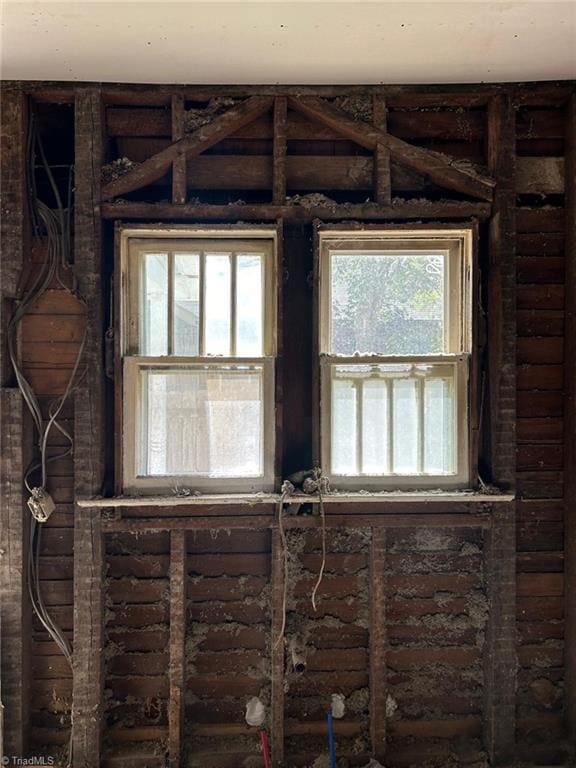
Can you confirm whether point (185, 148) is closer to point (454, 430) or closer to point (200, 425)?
point (200, 425)

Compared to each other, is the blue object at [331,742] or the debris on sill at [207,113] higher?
the debris on sill at [207,113]

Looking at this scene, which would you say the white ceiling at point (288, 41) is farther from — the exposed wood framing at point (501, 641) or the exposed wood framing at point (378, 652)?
the exposed wood framing at point (378, 652)

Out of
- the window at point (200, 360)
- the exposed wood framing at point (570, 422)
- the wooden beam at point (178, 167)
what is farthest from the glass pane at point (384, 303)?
the wooden beam at point (178, 167)

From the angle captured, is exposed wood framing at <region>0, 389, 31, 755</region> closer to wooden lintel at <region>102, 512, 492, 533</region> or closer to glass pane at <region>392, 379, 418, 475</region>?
wooden lintel at <region>102, 512, 492, 533</region>

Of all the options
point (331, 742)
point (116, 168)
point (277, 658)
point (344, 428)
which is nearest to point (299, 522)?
point (344, 428)

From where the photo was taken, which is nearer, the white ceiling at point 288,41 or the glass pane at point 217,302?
the white ceiling at point 288,41

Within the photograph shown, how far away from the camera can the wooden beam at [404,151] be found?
2008mm

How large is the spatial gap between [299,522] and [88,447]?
0.99 m

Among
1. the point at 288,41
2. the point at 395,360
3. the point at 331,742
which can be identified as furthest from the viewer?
the point at 395,360

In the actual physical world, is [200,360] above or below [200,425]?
above

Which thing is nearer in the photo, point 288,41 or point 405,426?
point 288,41

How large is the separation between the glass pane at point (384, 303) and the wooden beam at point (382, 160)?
0.80ft

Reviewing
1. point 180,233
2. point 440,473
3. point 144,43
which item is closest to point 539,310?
point 440,473

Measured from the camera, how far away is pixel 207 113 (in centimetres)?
203
